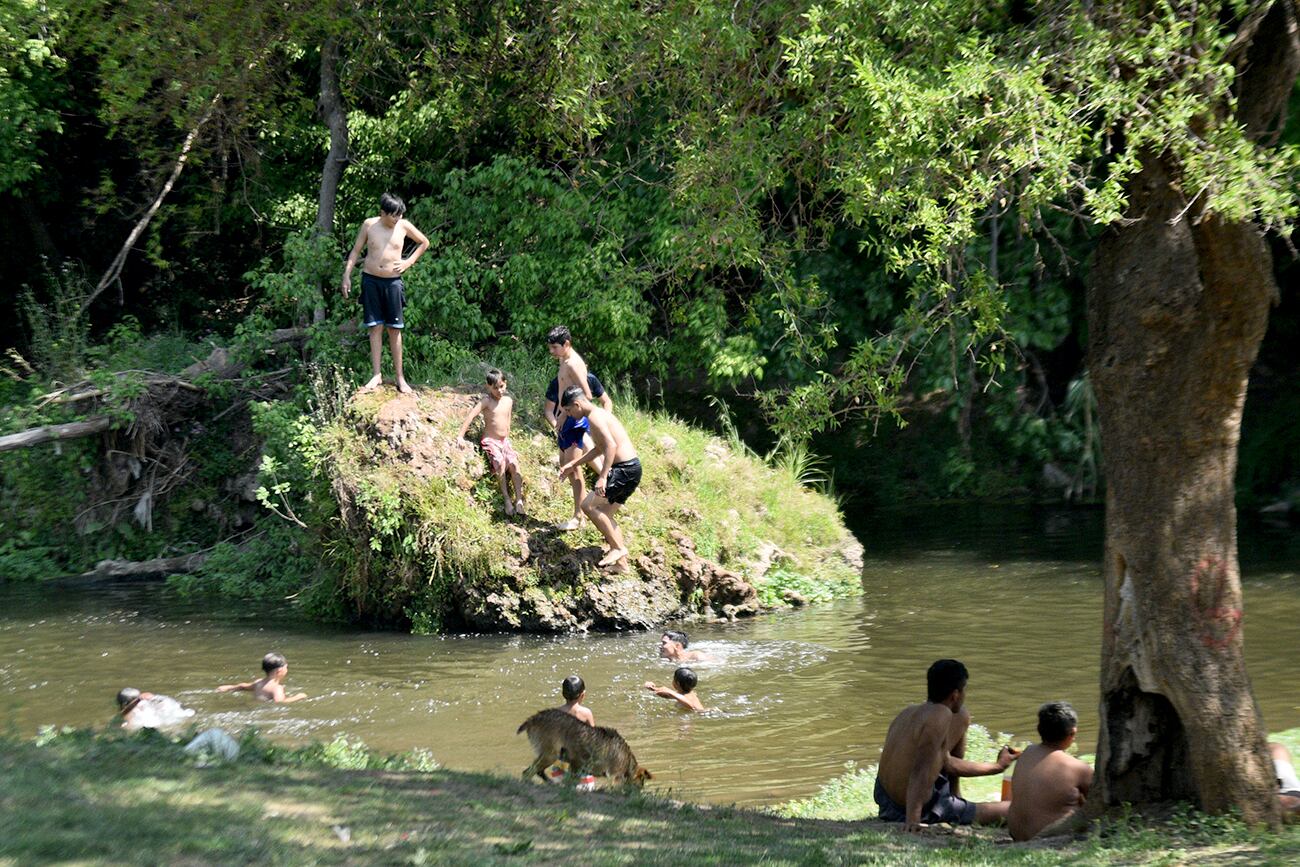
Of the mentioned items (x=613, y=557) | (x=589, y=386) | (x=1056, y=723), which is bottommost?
(x=1056, y=723)

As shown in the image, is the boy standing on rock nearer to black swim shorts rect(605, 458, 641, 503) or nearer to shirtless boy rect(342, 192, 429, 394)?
black swim shorts rect(605, 458, 641, 503)

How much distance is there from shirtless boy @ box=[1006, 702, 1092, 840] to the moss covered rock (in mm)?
7512

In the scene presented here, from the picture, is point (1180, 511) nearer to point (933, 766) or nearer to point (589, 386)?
point (933, 766)

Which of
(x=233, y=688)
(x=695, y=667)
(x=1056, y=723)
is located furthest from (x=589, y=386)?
(x=1056, y=723)

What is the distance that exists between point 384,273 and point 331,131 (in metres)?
5.94

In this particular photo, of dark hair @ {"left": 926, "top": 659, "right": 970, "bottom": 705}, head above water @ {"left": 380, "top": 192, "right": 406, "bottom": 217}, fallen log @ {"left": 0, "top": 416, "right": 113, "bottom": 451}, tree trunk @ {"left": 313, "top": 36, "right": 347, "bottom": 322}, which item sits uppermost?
tree trunk @ {"left": 313, "top": 36, "right": 347, "bottom": 322}

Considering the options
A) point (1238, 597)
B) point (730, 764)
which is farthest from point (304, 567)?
point (1238, 597)

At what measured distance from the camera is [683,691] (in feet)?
38.9

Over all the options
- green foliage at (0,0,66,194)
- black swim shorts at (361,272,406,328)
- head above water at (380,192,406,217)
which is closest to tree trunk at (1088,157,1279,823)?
head above water at (380,192,406,217)

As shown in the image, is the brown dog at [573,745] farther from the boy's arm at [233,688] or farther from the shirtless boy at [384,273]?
the shirtless boy at [384,273]

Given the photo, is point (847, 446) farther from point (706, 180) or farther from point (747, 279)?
point (706, 180)

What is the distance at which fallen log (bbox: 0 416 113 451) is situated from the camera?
17562 millimetres

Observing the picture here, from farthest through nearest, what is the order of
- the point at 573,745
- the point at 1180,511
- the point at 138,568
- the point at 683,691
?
the point at 138,568 → the point at 683,691 → the point at 573,745 → the point at 1180,511

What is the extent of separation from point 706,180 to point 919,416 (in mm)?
14854
